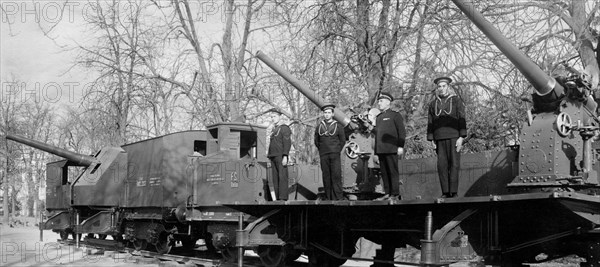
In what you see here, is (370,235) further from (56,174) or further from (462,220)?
(56,174)

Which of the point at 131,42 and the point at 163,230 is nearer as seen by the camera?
the point at 163,230

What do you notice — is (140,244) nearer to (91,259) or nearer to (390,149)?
(91,259)

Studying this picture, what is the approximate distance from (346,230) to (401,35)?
5454 mm

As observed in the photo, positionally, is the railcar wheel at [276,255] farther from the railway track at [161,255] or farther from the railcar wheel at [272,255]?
the railway track at [161,255]

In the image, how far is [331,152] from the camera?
10.2 metres

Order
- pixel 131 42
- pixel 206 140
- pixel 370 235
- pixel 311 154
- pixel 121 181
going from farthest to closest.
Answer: pixel 131 42
pixel 311 154
pixel 121 181
pixel 206 140
pixel 370 235

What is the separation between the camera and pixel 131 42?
83.2 ft

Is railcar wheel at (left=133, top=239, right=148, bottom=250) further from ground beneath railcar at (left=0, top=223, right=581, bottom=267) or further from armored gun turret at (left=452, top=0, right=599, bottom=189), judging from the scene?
armored gun turret at (left=452, top=0, right=599, bottom=189)

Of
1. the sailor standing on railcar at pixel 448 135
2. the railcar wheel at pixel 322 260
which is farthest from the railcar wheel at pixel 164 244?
the sailor standing on railcar at pixel 448 135

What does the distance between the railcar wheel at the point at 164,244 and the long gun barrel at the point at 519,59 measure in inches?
410

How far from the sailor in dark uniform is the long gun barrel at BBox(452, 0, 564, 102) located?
227 centimetres

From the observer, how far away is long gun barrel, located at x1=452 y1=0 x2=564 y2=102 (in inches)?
288

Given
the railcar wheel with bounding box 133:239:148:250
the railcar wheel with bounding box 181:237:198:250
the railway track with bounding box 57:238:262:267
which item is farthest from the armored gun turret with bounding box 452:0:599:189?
the railcar wheel with bounding box 133:239:148:250

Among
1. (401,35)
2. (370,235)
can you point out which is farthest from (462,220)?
(401,35)
